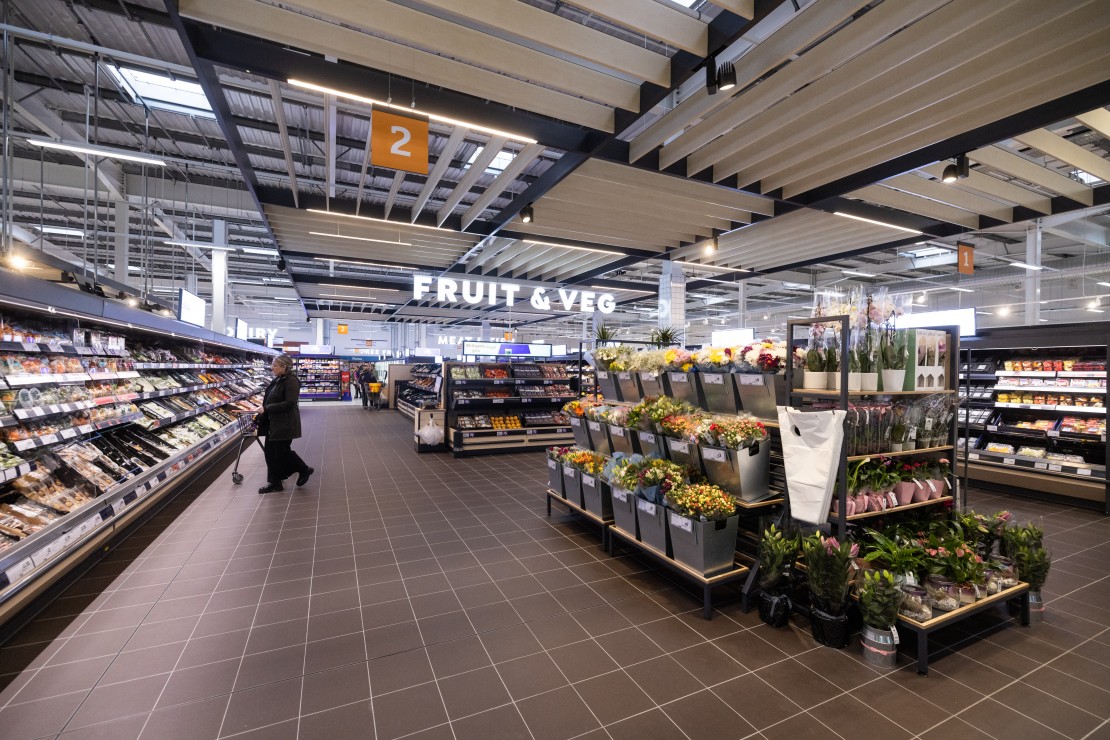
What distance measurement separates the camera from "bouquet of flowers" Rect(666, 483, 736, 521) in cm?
299

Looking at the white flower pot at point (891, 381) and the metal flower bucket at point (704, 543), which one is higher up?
the white flower pot at point (891, 381)

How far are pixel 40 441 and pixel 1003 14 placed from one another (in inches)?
296

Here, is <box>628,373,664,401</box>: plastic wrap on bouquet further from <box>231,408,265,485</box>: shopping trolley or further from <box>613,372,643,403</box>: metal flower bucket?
<box>231,408,265,485</box>: shopping trolley

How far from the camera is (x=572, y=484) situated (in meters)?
4.54

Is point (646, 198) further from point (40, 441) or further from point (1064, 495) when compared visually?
point (40, 441)

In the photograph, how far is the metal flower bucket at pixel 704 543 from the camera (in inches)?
117

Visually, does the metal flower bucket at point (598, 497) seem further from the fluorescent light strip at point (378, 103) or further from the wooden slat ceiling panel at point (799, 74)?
the wooden slat ceiling panel at point (799, 74)

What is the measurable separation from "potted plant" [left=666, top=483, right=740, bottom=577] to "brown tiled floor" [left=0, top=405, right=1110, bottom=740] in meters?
0.33

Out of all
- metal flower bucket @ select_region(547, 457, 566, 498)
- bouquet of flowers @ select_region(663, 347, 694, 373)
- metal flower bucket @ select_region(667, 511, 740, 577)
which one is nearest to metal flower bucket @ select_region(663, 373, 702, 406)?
bouquet of flowers @ select_region(663, 347, 694, 373)

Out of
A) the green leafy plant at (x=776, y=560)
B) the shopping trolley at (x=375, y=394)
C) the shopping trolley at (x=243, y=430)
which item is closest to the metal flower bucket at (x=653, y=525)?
the green leafy plant at (x=776, y=560)

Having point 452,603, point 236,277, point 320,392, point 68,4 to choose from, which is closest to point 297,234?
point 68,4

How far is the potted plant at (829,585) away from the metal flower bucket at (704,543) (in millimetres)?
500

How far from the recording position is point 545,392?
9.45 meters

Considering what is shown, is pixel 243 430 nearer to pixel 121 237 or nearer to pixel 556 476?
pixel 121 237
